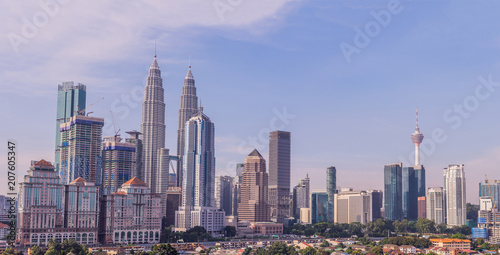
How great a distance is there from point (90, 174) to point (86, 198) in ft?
A: 134

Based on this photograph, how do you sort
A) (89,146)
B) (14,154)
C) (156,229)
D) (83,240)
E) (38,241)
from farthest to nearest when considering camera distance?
(89,146)
(156,229)
(83,240)
(38,241)
(14,154)

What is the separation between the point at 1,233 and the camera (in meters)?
145

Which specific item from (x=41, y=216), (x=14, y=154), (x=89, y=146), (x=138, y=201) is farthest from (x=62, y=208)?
(x=14, y=154)

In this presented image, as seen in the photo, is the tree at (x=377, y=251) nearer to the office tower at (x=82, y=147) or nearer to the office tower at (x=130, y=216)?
the office tower at (x=130, y=216)

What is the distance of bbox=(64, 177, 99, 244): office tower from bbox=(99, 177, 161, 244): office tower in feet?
13.8

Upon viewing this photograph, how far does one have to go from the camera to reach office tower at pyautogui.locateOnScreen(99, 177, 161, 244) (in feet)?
513

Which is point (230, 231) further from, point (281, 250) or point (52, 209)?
point (281, 250)

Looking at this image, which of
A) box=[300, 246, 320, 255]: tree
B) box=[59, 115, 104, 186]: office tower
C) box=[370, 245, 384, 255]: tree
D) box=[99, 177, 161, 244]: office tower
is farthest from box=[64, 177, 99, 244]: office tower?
box=[370, 245, 384, 255]: tree

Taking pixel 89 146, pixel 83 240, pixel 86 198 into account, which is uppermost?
pixel 89 146

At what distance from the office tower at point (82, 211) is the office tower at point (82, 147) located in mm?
35705

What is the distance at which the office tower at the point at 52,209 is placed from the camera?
5458 inches

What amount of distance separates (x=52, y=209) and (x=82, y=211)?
956 centimetres

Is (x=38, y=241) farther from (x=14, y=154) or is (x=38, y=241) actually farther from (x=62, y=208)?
(x=14, y=154)

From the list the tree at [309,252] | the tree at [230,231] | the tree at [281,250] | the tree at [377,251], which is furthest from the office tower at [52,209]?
the tree at [377,251]
